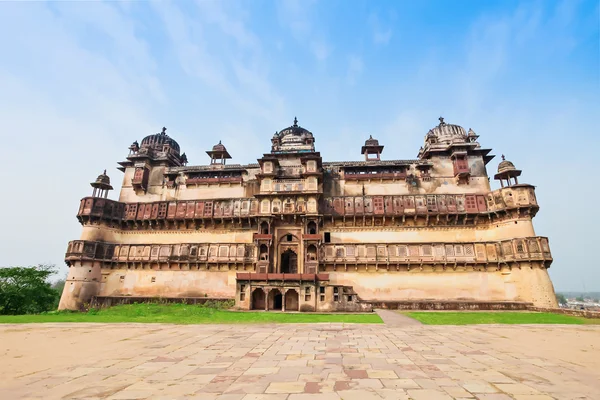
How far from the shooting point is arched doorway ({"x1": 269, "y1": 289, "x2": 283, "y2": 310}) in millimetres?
28938

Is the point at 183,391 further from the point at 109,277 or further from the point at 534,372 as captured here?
the point at 109,277

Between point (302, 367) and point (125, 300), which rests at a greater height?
point (125, 300)

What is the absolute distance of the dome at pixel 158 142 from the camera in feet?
145

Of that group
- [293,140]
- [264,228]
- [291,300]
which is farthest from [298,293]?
[293,140]

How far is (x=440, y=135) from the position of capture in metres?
40.7

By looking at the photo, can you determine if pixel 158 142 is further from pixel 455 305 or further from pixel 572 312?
pixel 572 312

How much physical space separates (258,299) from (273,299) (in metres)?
1.57

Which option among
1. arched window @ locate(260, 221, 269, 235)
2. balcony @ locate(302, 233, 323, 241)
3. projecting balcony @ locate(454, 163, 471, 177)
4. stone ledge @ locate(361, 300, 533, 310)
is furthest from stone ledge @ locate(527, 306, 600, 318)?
arched window @ locate(260, 221, 269, 235)

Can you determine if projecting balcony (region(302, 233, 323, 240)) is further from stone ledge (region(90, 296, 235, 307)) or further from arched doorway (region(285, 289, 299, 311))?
stone ledge (region(90, 296, 235, 307))

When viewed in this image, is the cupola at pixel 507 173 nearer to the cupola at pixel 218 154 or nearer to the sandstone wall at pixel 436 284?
the sandstone wall at pixel 436 284

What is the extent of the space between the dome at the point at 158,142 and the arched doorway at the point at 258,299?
2792 cm

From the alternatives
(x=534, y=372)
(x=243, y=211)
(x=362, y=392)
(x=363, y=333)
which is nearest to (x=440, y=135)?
(x=243, y=211)

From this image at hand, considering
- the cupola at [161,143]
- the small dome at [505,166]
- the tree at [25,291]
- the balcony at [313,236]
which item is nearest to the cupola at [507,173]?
the small dome at [505,166]

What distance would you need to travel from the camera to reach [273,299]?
29281mm
